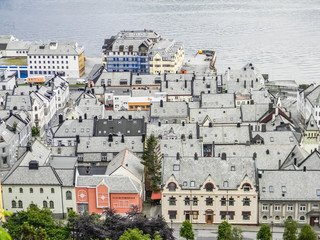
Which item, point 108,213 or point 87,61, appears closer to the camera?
point 108,213

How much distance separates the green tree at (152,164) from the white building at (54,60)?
68.3 metres

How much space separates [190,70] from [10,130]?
6415 centimetres

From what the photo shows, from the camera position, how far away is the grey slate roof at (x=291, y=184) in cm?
5919

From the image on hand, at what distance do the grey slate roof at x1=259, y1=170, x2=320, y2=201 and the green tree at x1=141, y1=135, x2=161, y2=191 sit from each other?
11450 millimetres

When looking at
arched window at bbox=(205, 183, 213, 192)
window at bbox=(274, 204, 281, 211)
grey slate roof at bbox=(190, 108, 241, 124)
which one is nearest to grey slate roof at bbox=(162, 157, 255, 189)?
arched window at bbox=(205, 183, 213, 192)

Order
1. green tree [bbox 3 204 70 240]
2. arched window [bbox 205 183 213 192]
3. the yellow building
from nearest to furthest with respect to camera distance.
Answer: green tree [bbox 3 204 70 240] < arched window [bbox 205 183 213 192] < the yellow building

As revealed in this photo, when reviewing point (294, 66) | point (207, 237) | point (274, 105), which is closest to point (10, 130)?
point (207, 237)

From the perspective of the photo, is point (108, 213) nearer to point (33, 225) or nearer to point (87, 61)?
point (33, 225)

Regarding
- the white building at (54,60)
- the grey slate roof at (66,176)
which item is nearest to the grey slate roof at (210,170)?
the grey slate roof at (66,176)

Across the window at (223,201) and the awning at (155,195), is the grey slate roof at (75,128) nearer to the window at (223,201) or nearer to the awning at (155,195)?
the awning at (155,195)

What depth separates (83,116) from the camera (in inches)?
3472

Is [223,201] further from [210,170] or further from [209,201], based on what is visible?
[210,170]

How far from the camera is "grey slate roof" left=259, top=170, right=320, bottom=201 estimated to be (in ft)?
194

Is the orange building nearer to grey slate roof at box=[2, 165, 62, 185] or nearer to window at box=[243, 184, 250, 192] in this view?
grey slate roof at box=[2, 165, 62, 185]
